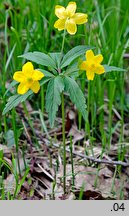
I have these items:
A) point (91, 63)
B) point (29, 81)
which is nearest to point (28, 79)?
point (29, 81)

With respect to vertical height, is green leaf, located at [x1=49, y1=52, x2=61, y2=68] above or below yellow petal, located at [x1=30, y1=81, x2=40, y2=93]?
above

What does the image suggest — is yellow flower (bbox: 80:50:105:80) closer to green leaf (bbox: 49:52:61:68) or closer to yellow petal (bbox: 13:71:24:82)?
green leaf (bbox: 49:52:61:68)

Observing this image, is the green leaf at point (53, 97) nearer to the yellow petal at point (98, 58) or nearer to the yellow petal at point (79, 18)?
the yellow petal at point (98, 58)

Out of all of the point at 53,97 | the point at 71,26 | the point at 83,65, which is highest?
the point at 71,26

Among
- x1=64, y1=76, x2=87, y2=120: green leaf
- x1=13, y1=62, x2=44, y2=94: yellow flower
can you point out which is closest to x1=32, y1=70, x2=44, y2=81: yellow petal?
x1=13, y1=62, x2=44, y2=94: yellow flower

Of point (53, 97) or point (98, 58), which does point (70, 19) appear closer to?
point (98, 58)
